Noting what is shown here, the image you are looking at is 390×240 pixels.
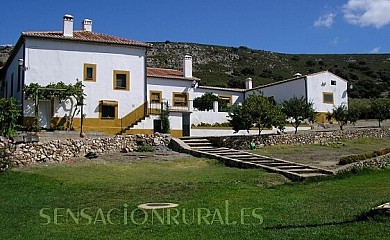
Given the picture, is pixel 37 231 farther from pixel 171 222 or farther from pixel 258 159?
pixel 258 159

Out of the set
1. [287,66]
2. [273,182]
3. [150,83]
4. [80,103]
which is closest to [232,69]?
[287,66]

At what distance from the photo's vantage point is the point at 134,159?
68.8 feet

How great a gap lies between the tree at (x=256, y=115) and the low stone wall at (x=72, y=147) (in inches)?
176

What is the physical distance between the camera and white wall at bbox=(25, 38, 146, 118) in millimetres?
28547

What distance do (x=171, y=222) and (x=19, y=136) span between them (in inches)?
545

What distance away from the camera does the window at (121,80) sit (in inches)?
1205

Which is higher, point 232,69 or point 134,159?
point 232,69

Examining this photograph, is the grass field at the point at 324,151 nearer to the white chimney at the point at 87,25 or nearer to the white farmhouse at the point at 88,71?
the white farmhouse at the point at 88,71

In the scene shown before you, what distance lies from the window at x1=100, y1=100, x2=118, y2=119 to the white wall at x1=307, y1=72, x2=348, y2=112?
18242 mm

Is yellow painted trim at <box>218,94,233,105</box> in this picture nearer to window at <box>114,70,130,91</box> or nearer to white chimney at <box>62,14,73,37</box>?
window at <box>114,70,130,91</box>

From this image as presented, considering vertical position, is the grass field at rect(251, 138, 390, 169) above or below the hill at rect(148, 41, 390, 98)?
below

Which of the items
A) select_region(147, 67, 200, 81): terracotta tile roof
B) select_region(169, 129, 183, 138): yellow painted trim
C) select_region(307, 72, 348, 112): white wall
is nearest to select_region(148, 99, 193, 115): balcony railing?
select_region(169, 129, 183, 138): yellow painted trim

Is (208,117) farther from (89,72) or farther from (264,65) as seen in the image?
(264,65)

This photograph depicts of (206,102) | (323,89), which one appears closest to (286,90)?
(323,89)
